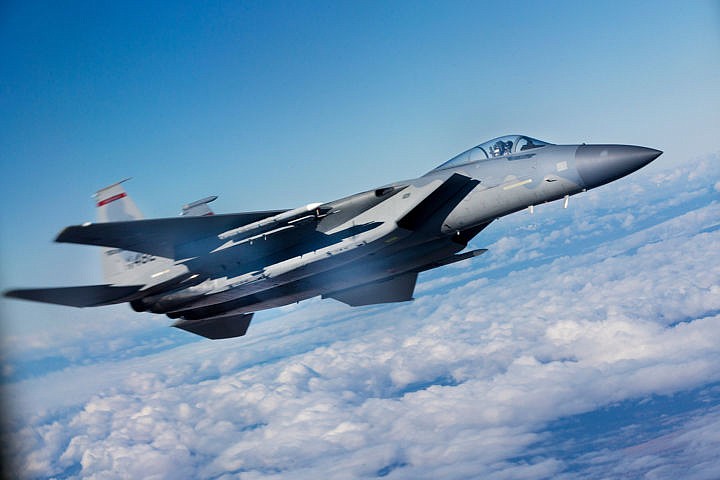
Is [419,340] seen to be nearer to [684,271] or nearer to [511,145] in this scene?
[684,271]

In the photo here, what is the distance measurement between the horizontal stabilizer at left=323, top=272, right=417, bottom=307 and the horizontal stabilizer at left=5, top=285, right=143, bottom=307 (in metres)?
5.30

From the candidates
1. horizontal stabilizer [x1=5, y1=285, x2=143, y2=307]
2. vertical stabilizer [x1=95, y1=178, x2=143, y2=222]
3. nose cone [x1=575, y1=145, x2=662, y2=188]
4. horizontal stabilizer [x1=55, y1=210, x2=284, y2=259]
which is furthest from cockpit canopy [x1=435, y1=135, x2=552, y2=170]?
vertical stabilizer [x1=95, y1=178, x2=143, y2=222]

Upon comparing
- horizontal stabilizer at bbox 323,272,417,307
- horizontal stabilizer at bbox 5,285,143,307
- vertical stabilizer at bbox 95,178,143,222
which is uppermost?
vertical stabilizer at bbox 95,178,143,222

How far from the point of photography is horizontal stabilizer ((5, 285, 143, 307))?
11578 millimetres

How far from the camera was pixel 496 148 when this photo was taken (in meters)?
12.3

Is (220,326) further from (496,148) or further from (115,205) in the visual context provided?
(496,148)

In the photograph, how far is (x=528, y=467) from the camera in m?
89.8

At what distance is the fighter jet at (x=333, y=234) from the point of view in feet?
36.9

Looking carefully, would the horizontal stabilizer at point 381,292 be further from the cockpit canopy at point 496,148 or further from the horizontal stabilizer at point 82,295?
the horizontal stabilizer at point 82,295

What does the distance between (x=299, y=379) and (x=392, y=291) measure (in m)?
88.6

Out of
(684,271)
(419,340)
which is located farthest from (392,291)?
(684,271)

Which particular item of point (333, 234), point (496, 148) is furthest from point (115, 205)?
point (496, 148)

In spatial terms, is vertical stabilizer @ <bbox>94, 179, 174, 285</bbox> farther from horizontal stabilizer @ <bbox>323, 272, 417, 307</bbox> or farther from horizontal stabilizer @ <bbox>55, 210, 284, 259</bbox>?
horizontal stabilizer @ <bbox>323, 272, 417, 307</bbox>

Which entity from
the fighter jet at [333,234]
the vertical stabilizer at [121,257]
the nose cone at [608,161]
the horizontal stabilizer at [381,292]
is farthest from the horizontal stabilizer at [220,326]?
the nose cone at [608,161]
